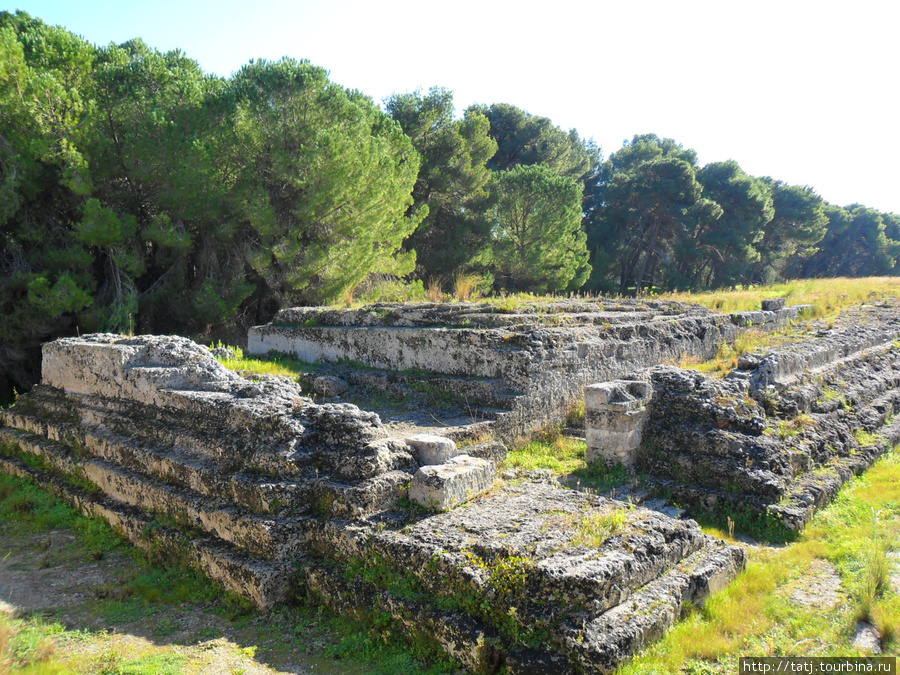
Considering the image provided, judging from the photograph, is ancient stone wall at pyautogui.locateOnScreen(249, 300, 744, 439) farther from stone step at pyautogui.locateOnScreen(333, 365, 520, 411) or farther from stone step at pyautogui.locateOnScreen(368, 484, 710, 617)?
stone step at pyautogui.locateOnScreen(368, 484, 710, 617)

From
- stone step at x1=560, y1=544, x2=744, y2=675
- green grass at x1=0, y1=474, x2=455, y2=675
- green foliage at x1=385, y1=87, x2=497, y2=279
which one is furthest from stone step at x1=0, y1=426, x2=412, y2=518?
green foliage at x1=385, y1=87, x2=497, y2=279

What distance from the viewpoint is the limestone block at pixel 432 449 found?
14.5ft

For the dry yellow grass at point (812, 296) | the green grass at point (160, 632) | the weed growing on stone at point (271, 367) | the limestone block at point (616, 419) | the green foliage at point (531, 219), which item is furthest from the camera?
the green foliage at point (531, 219)

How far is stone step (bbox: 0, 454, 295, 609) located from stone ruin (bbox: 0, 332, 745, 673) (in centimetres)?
1

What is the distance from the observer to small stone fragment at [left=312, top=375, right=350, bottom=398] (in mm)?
7426

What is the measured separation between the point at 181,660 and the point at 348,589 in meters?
0.97

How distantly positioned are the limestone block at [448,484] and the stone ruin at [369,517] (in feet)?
0.04

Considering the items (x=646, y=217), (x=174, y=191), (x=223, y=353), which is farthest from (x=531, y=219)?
(x=223, y=353)

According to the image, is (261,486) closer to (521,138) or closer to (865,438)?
(865,438)

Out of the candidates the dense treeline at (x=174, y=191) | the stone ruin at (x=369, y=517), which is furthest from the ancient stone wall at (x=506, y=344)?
the dense treeline at (x=174, y=191)

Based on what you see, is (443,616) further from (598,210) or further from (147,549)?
(598,210)

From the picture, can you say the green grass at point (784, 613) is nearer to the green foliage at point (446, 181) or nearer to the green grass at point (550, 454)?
the green grass at point (550, 454)

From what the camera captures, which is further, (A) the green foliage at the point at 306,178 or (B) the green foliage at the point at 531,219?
(B) the green foliage at the point at 531,219

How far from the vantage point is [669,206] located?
29.0m
